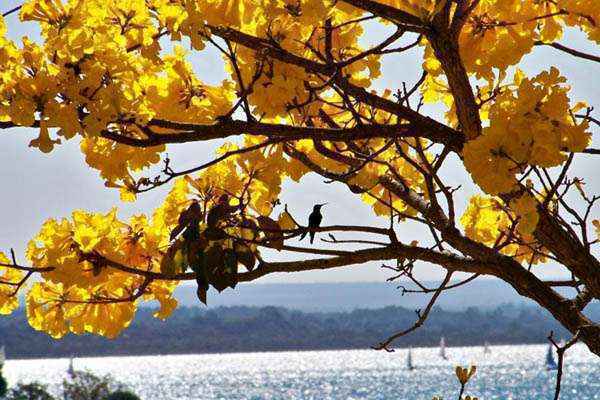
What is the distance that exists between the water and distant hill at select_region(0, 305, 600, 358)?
2.11 m

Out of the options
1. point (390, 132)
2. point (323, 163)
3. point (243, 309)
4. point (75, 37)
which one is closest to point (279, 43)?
point (390, 132)

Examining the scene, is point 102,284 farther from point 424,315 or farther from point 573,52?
point 573,52

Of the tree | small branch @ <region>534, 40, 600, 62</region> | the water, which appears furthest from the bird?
the water

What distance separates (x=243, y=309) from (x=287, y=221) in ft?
389

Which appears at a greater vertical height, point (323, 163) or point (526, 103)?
point (323, 163)

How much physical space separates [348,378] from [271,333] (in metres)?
35.0

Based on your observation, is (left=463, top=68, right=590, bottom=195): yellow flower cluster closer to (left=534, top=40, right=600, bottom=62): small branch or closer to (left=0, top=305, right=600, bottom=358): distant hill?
(left=534, top=40, right=600, bottom=62): small branch

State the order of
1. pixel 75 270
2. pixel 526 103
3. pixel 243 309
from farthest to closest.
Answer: pixel 243 309 → pixel 75 270 → pixel 526 103

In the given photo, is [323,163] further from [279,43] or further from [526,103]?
[526,103]

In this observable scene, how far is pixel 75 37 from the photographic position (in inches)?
47.8

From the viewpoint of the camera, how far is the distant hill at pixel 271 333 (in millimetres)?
106188

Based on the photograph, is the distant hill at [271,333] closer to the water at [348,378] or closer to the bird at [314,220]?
the water at [348,378]

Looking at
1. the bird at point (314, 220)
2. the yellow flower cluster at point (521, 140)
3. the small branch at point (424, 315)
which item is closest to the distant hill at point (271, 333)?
the small branch at point (424, 315)

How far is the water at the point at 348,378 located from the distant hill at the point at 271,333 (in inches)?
83.1
